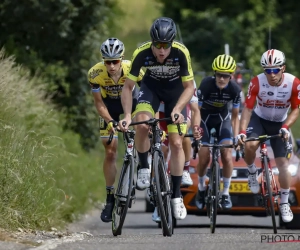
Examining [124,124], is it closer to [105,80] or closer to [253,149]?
[105,80]

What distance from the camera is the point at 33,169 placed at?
14406 millimetres

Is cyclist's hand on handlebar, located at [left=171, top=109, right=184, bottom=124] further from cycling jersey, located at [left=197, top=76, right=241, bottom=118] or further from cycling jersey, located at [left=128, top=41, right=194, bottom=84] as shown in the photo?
cycling jersey, located at [left=197, top=76, right=241, bottom=118]

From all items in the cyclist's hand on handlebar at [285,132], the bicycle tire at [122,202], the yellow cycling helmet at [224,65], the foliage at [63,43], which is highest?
the foliage at [63,43]

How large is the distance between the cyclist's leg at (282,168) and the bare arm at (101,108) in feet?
8.21

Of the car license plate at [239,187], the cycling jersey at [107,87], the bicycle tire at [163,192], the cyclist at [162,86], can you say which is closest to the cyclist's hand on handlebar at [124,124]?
the cyclist at [162,86]

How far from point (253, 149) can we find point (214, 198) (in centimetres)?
87

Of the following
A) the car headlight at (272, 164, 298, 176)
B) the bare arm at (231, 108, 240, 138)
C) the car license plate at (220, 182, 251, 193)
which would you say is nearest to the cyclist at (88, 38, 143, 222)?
the bare arm at (231, 108, 240, 138)

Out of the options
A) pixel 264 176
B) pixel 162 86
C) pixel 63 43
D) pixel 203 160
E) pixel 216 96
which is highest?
pixel 63 43

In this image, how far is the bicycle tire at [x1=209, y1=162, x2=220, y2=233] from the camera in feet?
50.9

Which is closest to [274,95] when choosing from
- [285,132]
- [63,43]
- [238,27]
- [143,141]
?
[285,132]

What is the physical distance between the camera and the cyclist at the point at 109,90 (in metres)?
14.8

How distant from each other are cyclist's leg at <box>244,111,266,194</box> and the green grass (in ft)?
8.38

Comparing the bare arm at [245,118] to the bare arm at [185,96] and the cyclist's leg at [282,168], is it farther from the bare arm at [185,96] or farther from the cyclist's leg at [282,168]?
the bare arm at [185,96]

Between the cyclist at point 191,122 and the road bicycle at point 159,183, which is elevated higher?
the cyclist at point 191,122
